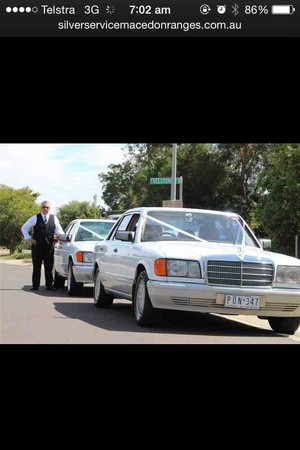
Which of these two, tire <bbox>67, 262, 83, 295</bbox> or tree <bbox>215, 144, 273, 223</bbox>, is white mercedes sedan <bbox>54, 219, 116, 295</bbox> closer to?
tire <bbox>67, 262, 83, 295</bbox>

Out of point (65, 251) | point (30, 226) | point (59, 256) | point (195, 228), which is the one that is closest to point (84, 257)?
point (65, 251)

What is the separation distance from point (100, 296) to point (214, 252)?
10.3ft

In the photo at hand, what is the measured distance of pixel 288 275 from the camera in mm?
8422

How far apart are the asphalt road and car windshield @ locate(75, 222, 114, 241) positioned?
1.95 meters

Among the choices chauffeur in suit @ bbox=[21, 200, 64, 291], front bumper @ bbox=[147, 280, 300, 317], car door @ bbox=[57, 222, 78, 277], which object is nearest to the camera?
front bumper @ bbox=[147, 280, 300, 317]

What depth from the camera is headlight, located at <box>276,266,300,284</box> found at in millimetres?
8406

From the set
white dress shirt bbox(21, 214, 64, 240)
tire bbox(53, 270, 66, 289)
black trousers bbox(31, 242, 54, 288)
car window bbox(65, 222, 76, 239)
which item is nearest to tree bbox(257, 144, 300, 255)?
car window bbox(65, 222, 76, 239)

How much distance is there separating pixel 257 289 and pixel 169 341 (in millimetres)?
1393

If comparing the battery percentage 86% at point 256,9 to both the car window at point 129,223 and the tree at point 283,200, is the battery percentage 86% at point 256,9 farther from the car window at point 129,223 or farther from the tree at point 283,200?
the tree at point 283,200

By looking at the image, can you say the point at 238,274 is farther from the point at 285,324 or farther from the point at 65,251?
the point at 65,251

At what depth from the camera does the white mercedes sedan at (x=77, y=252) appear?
12.6 m
